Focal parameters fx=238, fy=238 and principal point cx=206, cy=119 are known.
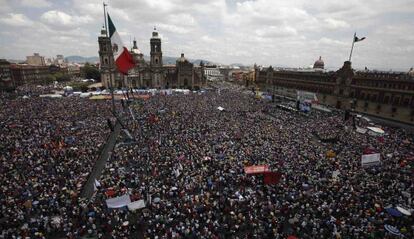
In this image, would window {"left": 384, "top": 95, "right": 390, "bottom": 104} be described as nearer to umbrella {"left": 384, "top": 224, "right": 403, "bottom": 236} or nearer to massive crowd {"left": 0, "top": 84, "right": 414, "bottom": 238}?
massive crowd {"left": 0, "top": 84, "right": 414, "bottom": 238}

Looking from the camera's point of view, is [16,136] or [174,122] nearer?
[16,136]

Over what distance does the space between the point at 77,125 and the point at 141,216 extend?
21732mm

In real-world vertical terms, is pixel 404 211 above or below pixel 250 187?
above

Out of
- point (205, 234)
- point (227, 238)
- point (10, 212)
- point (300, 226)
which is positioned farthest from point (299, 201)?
point (10, 212)

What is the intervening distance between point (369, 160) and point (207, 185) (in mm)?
13527

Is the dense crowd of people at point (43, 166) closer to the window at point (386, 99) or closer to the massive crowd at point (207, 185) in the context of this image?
the massive crowd at point (207, 185)

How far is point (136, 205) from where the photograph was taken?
14414 mm

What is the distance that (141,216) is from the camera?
554 inches

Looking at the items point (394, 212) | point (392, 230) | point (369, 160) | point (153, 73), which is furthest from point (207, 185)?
point (153, 73)

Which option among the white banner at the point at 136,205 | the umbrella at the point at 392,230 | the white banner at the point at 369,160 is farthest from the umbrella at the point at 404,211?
the white banner at the point at 136,205

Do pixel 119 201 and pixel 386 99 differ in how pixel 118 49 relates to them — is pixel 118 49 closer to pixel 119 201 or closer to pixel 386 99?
pixel 119 201

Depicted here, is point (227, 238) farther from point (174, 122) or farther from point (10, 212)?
point (174, 122)

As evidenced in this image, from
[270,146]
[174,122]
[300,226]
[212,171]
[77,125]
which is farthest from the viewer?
[174,122]

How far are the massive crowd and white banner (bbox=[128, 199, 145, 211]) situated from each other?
437 millimetres
